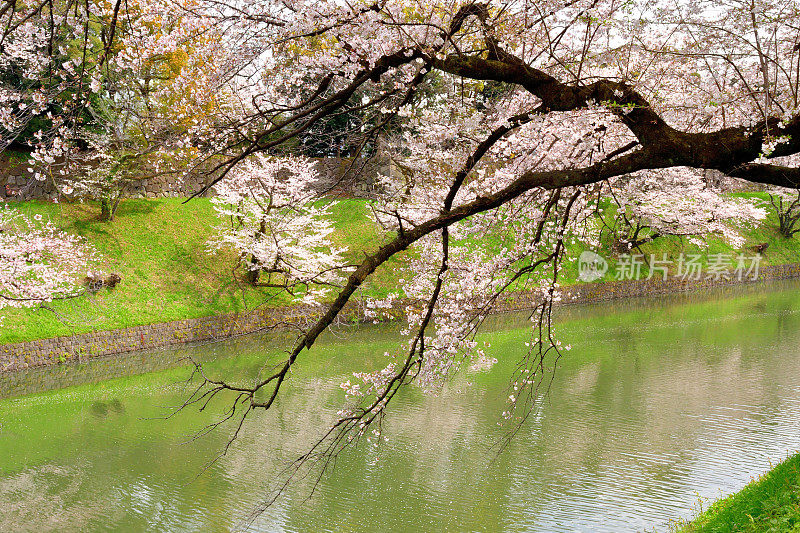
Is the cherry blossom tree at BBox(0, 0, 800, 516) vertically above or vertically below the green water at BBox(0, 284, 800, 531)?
above

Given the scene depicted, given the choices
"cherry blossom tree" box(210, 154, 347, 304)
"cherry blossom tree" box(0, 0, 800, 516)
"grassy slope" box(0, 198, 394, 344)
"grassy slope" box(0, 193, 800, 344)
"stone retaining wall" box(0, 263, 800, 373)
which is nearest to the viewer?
"cherry blossom tree" box(0, 0, 800, 516)

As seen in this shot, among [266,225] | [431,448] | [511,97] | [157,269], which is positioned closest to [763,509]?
[511,97]

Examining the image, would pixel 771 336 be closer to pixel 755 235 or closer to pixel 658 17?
pixel 658 17

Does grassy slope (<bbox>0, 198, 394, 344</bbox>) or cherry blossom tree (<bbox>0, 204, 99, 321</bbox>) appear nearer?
cherry blossom tree (<bbox>0, 204, 99, 321</bbox>)

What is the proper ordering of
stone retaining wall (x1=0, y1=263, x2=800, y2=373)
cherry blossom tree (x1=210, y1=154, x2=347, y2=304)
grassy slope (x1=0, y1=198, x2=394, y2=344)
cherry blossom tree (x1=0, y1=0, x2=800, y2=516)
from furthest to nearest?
cherry blossom tree (x1=210, y1=154, x2=347, y2=304)
grassy slope (x1=0, y1=198, x2=394, y2=344)
stone retaining wall (x1=0, y1=263, x2=800, y2=373)
cherry blossom tree (x1=0, y1=0, x2=800, y2=516)

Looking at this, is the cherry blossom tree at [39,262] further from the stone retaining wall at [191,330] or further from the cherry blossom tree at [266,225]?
the cherry blossom tree at [266,225]

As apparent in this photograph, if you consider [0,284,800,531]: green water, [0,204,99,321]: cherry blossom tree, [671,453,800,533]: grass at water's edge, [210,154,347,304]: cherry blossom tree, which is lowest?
[0,284,800,531]: green water

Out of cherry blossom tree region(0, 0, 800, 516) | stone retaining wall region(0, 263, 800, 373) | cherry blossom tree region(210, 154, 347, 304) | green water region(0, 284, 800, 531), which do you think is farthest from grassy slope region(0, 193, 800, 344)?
cherry blossom tree region(0, 0, 800, 516)

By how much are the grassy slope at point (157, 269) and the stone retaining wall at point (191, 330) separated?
25 cm

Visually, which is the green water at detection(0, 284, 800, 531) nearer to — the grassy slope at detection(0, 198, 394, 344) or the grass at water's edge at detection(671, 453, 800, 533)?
the grass at water's edge at detection(671, 453, 800, 533)

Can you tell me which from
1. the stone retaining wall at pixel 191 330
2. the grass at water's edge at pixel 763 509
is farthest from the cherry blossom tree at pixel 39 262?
the grass at water's edge at pixel 763 509

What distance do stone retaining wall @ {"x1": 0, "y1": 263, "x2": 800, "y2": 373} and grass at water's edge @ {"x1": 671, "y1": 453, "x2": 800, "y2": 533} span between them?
4.93 m

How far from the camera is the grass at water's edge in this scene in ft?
12.0

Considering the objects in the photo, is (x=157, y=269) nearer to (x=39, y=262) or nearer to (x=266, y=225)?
(x=39, y=262)
